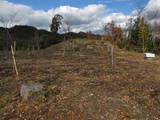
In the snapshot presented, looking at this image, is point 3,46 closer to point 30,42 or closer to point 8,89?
point 30,42

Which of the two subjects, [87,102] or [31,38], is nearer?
[87,102]

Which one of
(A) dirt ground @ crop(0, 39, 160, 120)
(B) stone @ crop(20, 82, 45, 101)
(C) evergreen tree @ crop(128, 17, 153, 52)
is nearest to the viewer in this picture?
(A) dirt ground @ crop(0, 39, 160, 120)

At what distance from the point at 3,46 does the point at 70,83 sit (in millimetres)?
18424

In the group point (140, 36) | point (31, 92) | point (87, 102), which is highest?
point (140, 36)

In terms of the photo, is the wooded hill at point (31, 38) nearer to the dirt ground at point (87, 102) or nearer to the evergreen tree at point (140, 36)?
the evergreen tree at point (140, 36)

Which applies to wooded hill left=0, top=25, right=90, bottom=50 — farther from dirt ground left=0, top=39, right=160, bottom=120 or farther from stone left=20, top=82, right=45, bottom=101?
stone left=20, top=82, right=45, bottom=101

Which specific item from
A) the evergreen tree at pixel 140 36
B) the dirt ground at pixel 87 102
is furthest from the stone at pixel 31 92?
the evergreen tree at pixel 140 36

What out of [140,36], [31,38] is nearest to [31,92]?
[140,36]

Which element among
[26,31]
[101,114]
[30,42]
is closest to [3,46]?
[30,42]

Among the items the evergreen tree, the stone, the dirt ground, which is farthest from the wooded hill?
the stone

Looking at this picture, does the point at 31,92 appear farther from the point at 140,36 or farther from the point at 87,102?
the point at 140,36

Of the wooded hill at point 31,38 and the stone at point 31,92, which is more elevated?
the wooded hill at point 31,38

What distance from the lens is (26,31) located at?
32656mm

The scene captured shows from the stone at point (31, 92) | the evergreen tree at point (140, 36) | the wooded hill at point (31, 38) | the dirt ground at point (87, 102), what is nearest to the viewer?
the dirt ground at point (87, 102)
